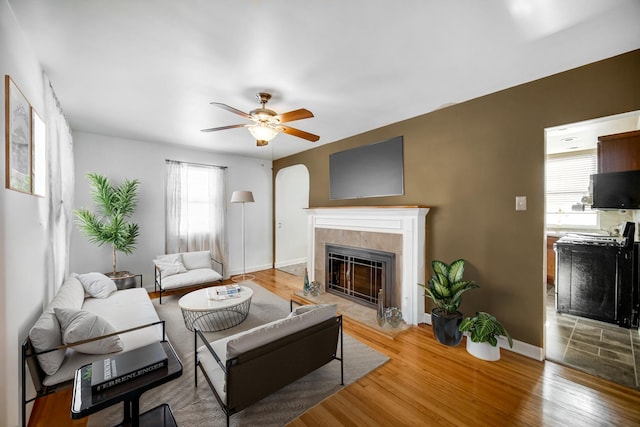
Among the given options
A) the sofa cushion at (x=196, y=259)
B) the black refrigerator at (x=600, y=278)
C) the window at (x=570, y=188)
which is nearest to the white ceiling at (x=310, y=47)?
the black refrigerator at (x=600, y=278)

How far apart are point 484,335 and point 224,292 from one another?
2.96 metres

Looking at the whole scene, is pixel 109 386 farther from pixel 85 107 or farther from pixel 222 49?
pixel 85 107

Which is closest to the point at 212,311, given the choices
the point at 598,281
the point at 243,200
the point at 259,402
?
the point at 259,402

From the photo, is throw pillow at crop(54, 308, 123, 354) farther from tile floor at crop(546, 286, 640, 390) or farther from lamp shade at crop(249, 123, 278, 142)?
tile floor at crop(546, 286, 640, 390)

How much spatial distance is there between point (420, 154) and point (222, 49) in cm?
254

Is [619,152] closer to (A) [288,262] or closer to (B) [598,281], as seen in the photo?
(B) [598,281]

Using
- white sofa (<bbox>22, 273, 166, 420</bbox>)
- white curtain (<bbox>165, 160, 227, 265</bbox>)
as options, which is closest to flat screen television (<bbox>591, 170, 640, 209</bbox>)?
white sofa (<bbox>22, 273, 166, 420</bbox>)

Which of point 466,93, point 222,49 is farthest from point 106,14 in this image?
point 466,93

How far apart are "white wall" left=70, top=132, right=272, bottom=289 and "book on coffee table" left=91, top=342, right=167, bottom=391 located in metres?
3.43

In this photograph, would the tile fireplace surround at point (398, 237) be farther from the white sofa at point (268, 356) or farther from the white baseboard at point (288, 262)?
the white baseboard at point (288, 262)

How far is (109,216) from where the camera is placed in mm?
3846

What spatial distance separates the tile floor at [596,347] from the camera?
2.16m

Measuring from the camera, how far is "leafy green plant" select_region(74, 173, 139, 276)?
11.8 feet

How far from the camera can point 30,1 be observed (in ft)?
4.76
